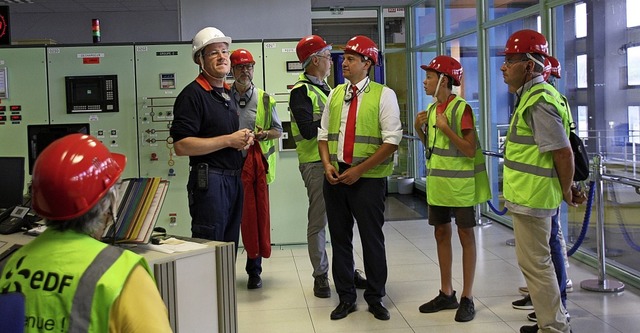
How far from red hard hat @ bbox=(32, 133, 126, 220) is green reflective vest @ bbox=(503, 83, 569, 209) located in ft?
8.03

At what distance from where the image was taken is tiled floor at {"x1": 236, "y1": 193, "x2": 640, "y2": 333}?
416 centimetres

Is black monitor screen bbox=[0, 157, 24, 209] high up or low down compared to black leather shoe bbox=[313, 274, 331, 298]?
up

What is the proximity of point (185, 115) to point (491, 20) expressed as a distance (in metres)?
4.99

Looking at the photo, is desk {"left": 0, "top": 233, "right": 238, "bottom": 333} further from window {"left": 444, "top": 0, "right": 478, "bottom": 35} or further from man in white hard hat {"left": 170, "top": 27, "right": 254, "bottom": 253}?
window {"left": 444, "top": 0, "right": 478, "bottom": 35}

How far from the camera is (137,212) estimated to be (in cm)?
271

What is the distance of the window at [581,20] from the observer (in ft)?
19.2

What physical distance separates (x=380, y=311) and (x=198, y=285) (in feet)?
5.92

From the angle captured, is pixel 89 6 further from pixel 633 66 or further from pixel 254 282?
pixel 633 66

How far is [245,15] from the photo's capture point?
7.78 metres

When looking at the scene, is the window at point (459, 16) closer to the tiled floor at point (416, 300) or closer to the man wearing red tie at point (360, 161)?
the tiled floor at point (416, 300)

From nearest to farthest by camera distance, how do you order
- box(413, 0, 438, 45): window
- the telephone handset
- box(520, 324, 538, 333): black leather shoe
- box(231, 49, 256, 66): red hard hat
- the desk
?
the desk, the telephone handset, box(520, 324, 538, 333): black leather shoe, box(231, 49, 256, 66): red hard hat, box(413, 0, 438, 45): window

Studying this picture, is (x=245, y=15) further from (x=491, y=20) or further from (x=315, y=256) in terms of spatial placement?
(x=315, y=256)

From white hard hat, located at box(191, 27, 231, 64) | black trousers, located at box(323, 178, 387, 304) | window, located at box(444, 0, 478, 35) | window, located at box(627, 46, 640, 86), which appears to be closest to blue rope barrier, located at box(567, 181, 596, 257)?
window, located at box(627, 46, 640, 86)

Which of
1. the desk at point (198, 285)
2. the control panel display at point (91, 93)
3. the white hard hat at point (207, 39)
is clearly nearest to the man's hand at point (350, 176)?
the white hard hat at point (207, 39)
